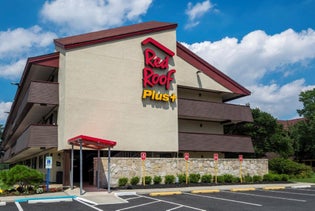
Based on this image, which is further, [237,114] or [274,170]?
[274,170]

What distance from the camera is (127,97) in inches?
1005

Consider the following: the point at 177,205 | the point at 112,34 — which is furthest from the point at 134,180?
the point at 112,34

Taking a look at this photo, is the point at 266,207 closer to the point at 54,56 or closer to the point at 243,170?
the point at 243,170

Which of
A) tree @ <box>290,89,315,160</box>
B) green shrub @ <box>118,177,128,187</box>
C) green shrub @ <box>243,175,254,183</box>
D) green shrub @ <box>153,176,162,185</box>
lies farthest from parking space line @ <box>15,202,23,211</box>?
tree @ <box>290,89,315,160</box>

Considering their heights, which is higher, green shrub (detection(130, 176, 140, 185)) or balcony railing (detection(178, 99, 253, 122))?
balcony railing (detection(178, 99, 253, 122))

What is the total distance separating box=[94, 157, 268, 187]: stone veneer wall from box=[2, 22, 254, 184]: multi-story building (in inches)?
87.9

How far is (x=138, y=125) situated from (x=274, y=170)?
1528cm

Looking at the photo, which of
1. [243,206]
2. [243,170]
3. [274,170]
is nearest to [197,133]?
[243,170]

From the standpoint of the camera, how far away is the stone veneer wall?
2211 cm

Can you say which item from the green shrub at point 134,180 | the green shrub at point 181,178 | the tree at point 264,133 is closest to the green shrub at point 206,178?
the green shrub at point 181,178

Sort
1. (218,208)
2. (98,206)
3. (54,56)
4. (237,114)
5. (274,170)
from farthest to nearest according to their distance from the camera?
(274,170) < (237,114) < (54,56) < (98,206) < (218,208)

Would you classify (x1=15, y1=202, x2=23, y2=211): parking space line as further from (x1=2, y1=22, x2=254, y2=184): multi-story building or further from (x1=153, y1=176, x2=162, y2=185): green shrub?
(x1=153, y1=176, x2=162, y2=185): green shrub

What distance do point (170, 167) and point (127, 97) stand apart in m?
5.66

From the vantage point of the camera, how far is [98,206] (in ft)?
47.7
